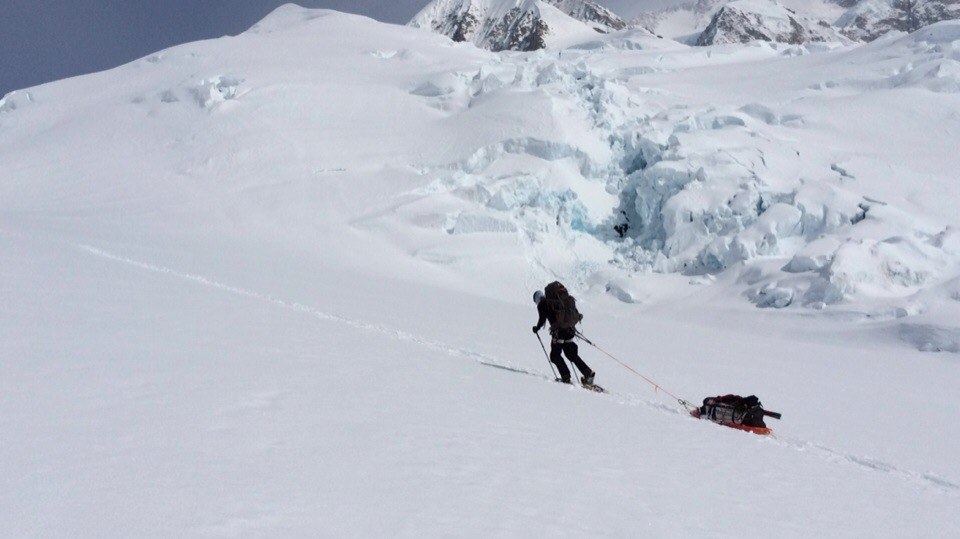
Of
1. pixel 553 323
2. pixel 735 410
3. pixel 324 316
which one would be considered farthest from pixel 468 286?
pixel 735 410

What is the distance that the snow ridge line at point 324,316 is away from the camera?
31.0 feet

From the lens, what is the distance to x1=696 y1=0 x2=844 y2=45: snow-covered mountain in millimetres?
139650

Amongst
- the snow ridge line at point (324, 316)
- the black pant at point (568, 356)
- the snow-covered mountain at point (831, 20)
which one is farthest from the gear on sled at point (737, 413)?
the snow-covered mountain at point (831, 20)

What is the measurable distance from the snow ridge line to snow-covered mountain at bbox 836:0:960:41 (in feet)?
644

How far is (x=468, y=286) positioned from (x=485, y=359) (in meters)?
18.1

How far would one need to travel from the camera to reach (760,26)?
489ft

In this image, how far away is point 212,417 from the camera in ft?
13.1

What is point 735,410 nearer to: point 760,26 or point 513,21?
point 513,21

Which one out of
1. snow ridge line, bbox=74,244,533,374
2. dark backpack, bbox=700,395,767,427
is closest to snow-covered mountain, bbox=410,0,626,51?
snow ridge line, bbox=74,244,533,374

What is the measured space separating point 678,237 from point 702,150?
533cm

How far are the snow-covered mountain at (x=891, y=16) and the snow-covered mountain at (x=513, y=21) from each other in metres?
70.0

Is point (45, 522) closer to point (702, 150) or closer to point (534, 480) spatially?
point (534, 480)

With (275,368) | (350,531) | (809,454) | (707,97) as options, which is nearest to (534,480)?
(350,531)

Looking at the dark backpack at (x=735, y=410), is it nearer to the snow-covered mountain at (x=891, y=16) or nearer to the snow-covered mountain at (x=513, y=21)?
the snow-covered mountain at (x=513, y=21)
